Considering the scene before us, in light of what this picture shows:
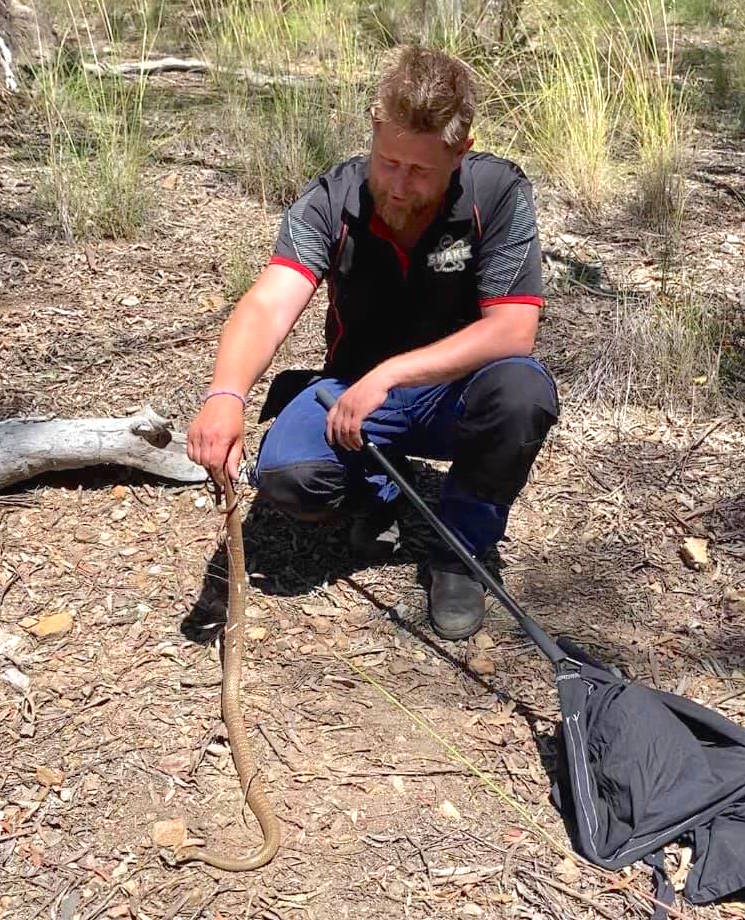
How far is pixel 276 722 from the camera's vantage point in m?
2.32

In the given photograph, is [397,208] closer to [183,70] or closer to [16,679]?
[16,679]

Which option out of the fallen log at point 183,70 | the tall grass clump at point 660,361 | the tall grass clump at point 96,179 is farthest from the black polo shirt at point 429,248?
the fallen log at point 183,70

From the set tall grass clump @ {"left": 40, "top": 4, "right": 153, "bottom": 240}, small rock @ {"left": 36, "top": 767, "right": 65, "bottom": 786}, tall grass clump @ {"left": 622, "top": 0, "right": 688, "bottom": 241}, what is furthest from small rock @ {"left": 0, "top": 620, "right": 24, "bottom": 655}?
tall grass clump @ {"left": 622, "top": 0, "right": 688, "bottom": 241}

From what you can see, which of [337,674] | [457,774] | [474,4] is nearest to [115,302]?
[337,674]

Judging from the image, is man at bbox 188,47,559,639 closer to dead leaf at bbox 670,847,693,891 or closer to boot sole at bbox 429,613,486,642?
boot sole at bbox 429,613,486,642

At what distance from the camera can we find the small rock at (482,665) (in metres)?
2.49

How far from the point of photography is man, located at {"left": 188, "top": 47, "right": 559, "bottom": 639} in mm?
2232

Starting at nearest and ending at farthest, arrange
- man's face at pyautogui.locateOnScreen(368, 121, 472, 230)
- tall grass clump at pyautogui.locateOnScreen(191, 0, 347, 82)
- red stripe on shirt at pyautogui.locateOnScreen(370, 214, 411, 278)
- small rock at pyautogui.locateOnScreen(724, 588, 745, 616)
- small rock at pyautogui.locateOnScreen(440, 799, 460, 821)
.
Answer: small rock at pyautogui.locateOnScreen(440, 799, 460, 821) < man's face at pyautogui.locateOnScreen(368, 121, 472, 230) < red stripe on shirt at pyautogui.locateOnScreen(370, 214, 411, 278) < small rock at pyautogui.locateOnScreen(724, 588, 745, 616) < tall grass clump at pyautogui.locateOnScreen(191, 0, 347, 82)

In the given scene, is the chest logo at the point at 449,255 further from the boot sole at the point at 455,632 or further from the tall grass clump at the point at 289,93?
the tall grass clump at the point at 289,93

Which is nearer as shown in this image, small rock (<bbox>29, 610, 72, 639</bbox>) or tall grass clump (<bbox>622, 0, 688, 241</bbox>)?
small rock (<bbox>29, 610, 72, 639</bbox>)

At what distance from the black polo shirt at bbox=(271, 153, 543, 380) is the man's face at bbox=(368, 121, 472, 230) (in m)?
0.08

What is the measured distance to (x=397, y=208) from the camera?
7.77 feet

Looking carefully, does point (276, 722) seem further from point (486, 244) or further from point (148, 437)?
point (486, 244)

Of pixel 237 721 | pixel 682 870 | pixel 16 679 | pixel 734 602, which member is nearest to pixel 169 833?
pixel 237 721
